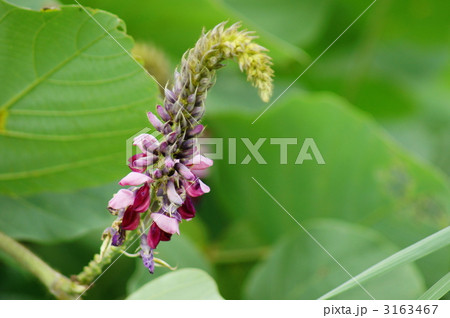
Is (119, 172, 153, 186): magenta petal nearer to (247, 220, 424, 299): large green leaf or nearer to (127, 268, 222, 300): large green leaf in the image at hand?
(127, 268, 222, 300): large green leaf

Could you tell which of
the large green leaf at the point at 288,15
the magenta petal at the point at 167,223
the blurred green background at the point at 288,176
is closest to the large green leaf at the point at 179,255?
the blurred green background at the point at 288,176

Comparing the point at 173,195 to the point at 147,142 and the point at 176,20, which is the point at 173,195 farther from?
the point at 176,20

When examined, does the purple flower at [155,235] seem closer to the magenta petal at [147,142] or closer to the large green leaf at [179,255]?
the magenta petal at [147,142]

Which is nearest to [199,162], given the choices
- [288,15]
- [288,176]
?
[288,176]

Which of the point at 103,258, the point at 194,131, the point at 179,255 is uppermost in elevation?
the point at 194,131

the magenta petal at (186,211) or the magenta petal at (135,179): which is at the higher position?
the magenta petal at (135,179)

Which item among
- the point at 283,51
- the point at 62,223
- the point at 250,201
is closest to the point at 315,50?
the point at 283,51

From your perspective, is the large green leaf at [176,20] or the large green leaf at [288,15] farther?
the large green leaf at [288,15]
